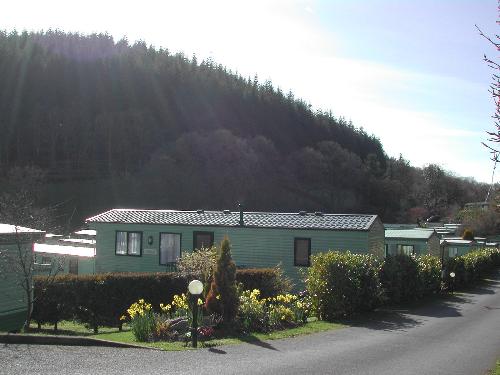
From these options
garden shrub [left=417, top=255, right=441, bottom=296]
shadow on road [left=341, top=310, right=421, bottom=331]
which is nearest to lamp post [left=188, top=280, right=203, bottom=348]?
shadow on road [left=341, top=310, right=421, bottom=331]

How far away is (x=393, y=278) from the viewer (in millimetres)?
17422

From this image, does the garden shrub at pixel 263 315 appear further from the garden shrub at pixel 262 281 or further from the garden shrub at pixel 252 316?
the garden shrub at pixel 262 281

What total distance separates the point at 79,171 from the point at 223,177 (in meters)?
20.8

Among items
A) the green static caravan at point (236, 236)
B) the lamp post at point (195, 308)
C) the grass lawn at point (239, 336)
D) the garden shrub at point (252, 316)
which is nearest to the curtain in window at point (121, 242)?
the green static caravan at point (236, 236)

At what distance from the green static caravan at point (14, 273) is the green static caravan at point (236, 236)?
946 centimetres

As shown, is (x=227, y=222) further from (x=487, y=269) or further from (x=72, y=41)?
(x=72, y=41)

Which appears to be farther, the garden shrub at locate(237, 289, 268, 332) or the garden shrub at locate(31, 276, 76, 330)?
the garden shrub at locate(31, 276, 76, 330)

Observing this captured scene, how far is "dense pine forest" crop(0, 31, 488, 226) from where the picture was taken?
76625 millimetres

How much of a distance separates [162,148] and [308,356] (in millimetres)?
81949

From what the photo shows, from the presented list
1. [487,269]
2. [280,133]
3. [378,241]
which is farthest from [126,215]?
[280,133]

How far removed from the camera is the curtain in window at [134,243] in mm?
25047

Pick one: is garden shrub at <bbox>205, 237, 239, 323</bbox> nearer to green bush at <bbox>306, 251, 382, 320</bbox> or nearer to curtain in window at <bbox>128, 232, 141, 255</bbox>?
green bush at <bbox>306, 251, 382, 320</bbox>

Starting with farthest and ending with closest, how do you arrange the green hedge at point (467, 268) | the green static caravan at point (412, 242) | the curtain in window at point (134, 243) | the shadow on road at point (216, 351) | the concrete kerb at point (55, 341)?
the green static caravan at point (412, 242)
the curtain in window at point (134, 243)
the green hedge at point (467, 268)
the concrete kerb at point (55, 341)
the shadow on road at point (216, 351)

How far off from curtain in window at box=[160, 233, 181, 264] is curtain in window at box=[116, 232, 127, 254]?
6.49 feet
